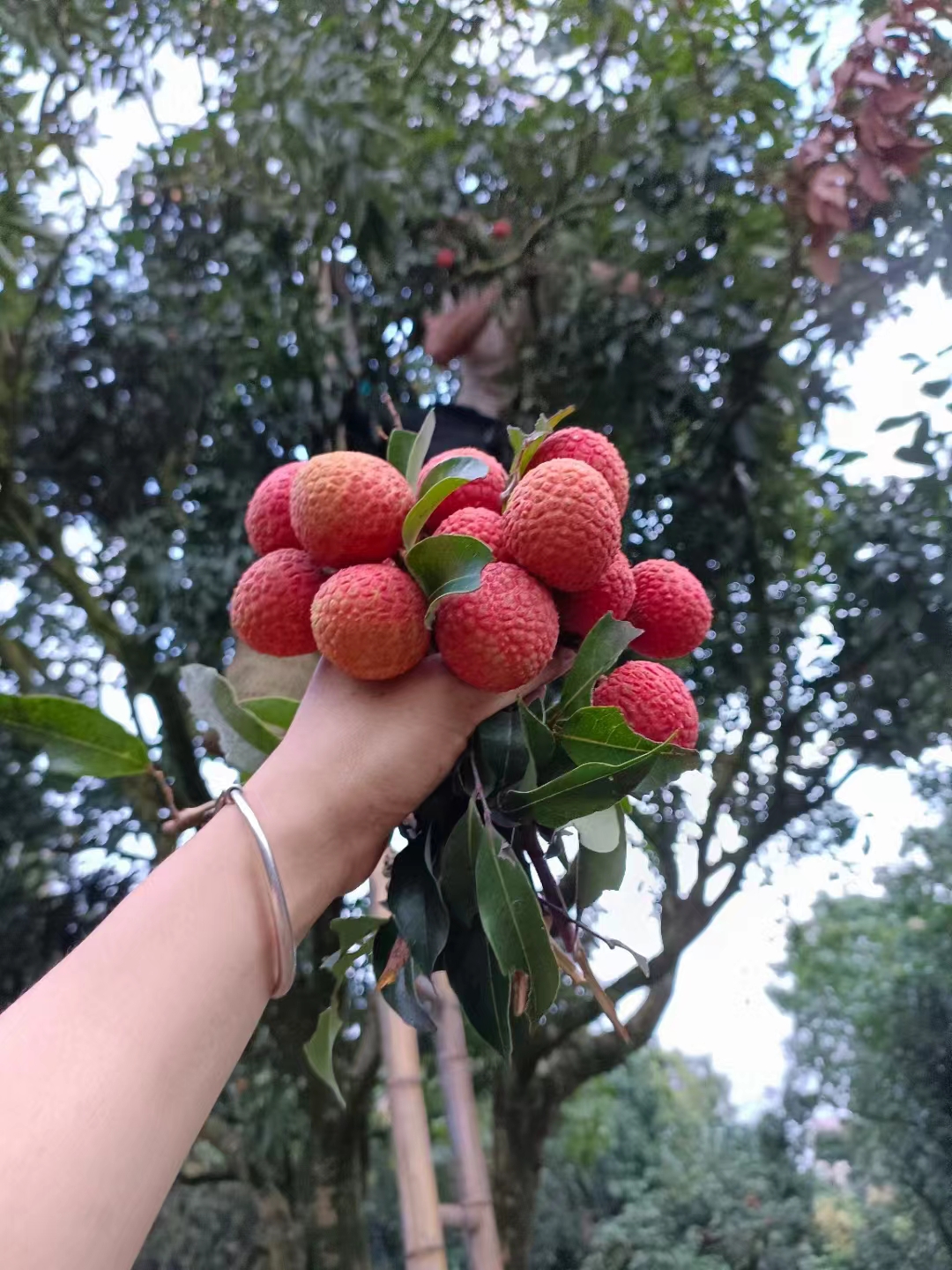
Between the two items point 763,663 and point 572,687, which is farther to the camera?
point 763,663

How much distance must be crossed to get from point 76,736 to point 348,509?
0.24 meters

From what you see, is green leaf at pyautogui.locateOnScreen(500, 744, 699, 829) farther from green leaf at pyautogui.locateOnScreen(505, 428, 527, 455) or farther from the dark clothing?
the dark clothing

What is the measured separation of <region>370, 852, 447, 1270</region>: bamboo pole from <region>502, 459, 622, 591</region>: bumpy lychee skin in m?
0.49

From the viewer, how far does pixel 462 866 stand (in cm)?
48

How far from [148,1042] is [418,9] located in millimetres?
1534

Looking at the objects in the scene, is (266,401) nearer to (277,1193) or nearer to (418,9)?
(418,9)

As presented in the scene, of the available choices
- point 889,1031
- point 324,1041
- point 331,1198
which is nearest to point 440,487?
point 324,1041

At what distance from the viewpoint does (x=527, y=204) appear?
1498mm

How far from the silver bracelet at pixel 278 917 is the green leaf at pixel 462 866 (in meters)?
0.09

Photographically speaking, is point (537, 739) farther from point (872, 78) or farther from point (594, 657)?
point (872, 78)

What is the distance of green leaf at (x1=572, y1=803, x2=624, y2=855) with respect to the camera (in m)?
0.49

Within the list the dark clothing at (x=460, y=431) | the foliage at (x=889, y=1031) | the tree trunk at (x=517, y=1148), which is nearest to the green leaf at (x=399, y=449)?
the dark clothing at (x=460, y=431)

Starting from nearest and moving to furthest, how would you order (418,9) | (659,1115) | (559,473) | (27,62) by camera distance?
1. (559,473)
2. (418,9)
3. (27,62)
4. (659,1115)

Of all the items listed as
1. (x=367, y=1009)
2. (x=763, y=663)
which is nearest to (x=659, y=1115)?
(x=367, y=1009)
